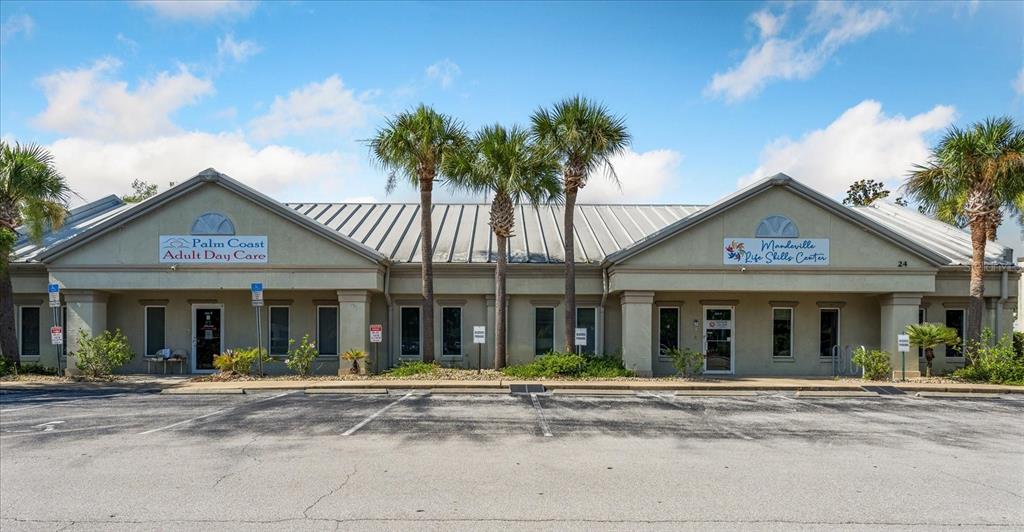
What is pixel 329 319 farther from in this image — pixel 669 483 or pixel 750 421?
pixel 669 483

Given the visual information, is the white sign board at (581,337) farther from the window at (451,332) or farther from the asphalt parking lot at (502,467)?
the asphalt parking lot at (502,467)

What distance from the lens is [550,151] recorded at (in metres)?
21.1

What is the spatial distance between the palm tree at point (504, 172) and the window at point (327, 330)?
6.07 metres

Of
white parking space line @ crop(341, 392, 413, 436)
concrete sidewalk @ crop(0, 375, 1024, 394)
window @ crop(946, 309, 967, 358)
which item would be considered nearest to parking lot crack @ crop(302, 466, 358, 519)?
white parking space line @ crop(341, 392, 413, 436)

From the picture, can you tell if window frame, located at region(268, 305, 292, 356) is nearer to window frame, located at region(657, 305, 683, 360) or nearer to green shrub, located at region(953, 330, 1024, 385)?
window frame, located at region(657, 305, 683, 360)

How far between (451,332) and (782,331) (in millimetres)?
11376

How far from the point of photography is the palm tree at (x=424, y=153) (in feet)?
69.3

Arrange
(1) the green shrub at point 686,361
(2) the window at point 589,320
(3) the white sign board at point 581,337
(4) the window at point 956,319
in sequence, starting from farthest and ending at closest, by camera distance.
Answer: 1. (4) the window at point 956,319
2. (2) the window at point 589,320
3. (1) the green shrub at point 686,361
4. (3) the white sign board at point 581,337

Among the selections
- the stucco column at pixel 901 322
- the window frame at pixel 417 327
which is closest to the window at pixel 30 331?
the window frame at pixel 417 327

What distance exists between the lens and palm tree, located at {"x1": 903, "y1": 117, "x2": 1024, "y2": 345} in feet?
69.3

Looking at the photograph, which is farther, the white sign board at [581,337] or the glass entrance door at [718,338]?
the glass entrance door at [718,338]

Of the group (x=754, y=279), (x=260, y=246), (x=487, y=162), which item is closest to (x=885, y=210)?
(x=754, y=279)

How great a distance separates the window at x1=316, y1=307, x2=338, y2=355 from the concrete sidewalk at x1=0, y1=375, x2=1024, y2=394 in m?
3.37

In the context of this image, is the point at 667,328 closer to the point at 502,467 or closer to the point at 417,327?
the point at 417,327
